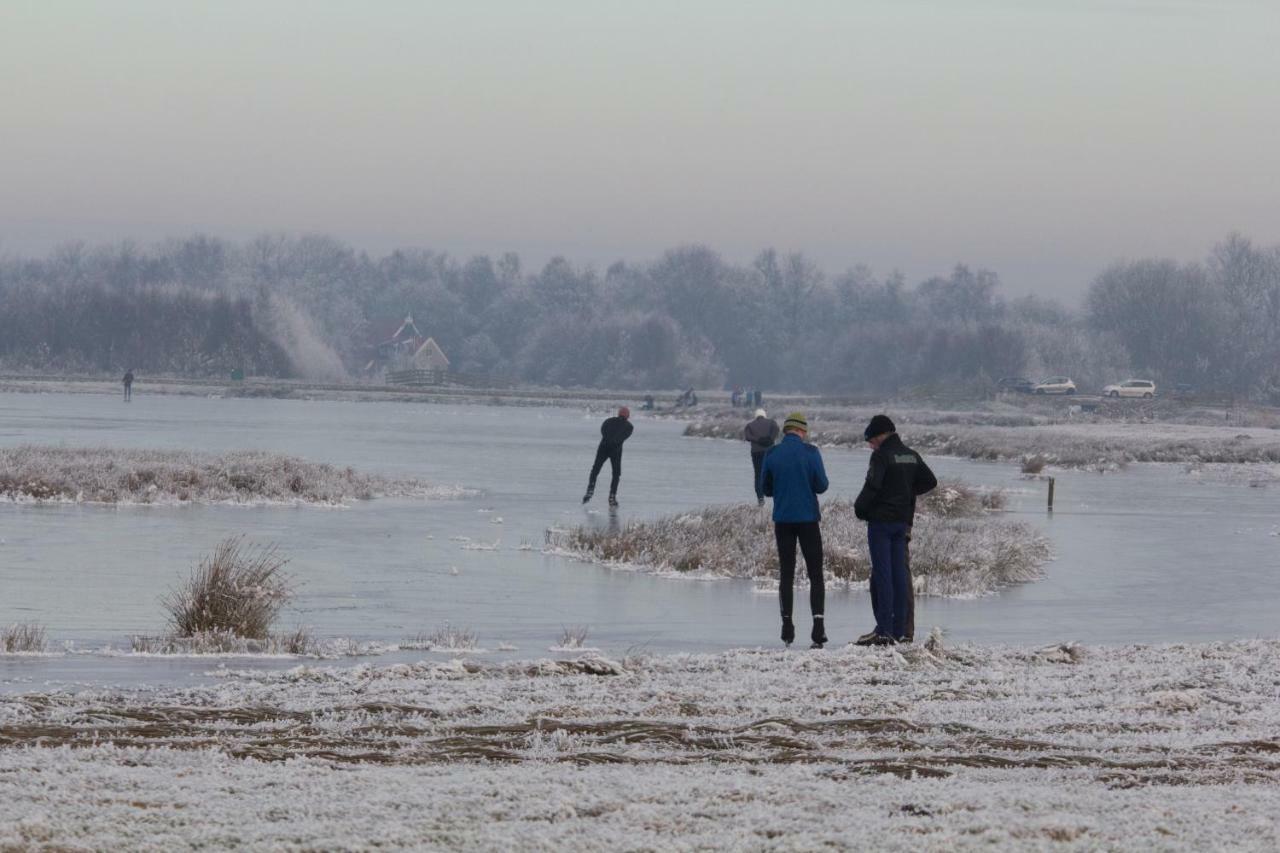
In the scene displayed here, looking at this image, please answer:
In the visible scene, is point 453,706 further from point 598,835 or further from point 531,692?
point 598,835

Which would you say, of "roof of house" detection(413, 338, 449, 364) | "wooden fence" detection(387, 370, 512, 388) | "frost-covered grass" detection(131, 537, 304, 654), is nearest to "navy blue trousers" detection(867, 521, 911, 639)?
"frost-covered grass" detection(131, 537, 304, 654)

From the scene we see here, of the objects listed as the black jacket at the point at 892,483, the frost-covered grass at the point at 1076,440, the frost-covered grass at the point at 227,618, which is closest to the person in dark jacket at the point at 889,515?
the black jacket at the point at 892,483

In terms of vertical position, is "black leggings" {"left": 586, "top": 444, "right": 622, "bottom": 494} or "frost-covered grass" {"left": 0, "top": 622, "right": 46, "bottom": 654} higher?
"black leggings" {"left": 586, "top": 444, "right": 622, "bottom": 494}

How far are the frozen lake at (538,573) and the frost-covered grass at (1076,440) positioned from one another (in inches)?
672

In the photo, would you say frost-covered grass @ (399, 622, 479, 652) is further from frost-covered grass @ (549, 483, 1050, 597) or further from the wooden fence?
the wooden fence

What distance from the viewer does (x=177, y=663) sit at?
577 inches

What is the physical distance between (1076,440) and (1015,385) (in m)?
54.6

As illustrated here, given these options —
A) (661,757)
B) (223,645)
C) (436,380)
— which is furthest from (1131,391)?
(661,757)

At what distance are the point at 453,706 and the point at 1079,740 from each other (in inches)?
145

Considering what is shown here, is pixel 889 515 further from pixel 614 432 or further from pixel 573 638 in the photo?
pixel 614 432

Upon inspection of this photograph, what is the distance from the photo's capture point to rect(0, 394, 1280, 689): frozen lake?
18.3 metres

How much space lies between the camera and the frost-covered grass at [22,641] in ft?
49.0

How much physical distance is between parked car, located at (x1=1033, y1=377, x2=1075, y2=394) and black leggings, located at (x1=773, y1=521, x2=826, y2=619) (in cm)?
11239

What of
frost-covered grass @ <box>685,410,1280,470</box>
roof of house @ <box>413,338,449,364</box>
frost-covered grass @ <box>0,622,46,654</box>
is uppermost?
roof of house @ <box>413,338,449,364</box>
